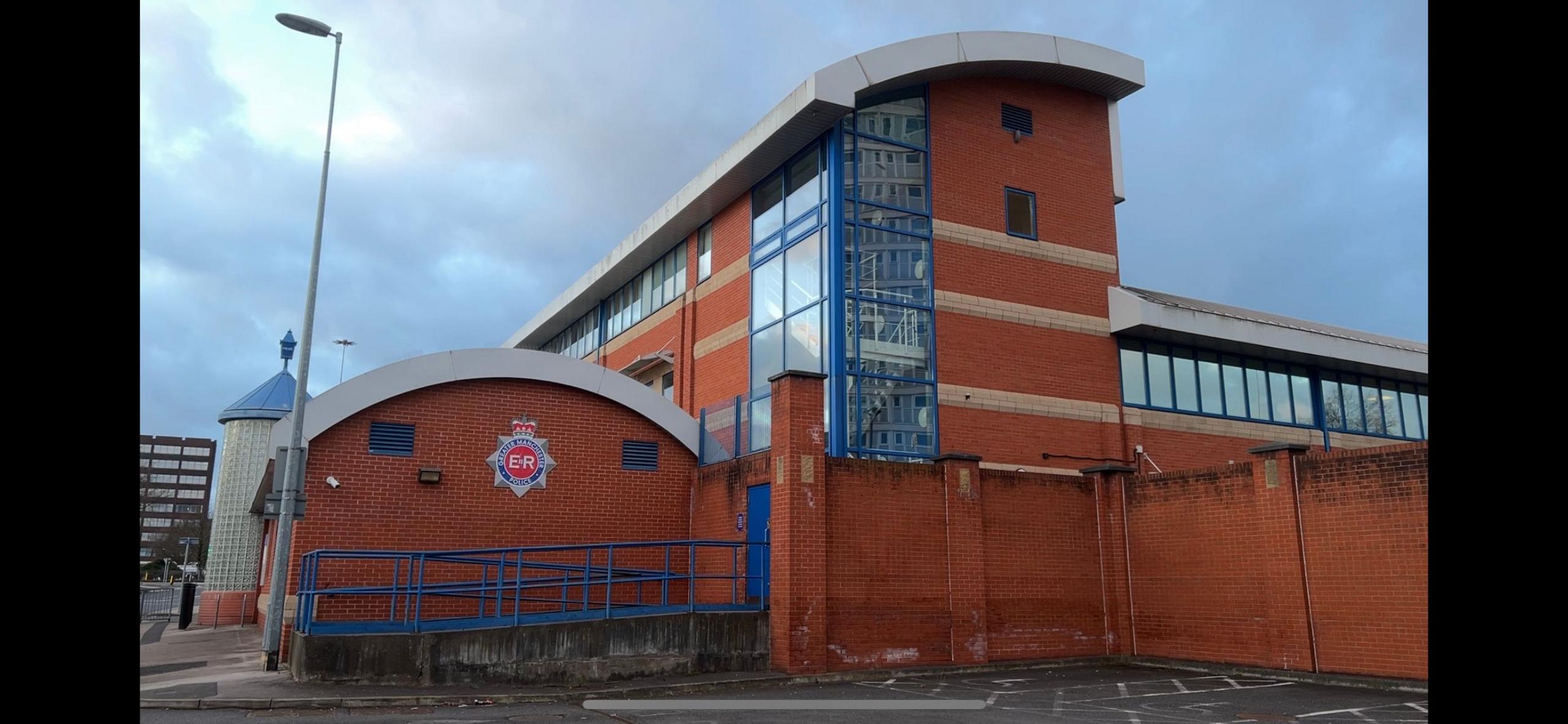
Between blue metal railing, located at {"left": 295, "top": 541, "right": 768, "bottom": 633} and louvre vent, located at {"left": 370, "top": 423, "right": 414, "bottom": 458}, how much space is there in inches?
65.2

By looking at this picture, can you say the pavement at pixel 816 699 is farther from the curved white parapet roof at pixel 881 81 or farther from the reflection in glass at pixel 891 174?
the curved white parapet roof at pixel 881 81

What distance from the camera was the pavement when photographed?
10.9 meters

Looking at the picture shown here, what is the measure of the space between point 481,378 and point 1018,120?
12109 mm

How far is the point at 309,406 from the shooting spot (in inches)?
602

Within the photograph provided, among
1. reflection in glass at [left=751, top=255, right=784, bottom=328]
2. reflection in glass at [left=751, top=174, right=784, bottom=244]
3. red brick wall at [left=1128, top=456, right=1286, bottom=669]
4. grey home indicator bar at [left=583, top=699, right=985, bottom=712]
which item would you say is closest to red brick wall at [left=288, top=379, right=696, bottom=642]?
reflection in glass at [left=751, top=255, right=784, bottom=328]

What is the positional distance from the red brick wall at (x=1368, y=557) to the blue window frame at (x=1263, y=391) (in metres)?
7.07

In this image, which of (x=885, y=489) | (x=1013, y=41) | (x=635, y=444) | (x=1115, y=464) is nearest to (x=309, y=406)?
(x=635, y=444)

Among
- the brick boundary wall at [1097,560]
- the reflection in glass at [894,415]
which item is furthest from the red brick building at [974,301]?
the brick boundary wall at [1097,560]

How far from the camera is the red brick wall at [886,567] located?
1508 cm

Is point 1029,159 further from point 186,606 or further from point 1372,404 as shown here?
point 186,606

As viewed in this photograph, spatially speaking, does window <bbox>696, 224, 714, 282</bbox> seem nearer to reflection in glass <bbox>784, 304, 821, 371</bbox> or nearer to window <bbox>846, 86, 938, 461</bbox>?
reflection in glass <bbox>784, 304, 821, 371</bbox>

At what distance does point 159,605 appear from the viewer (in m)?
38.6

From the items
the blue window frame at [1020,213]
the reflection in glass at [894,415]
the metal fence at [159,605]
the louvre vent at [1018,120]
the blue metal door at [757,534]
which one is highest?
the louvre vent at [1018,120]
